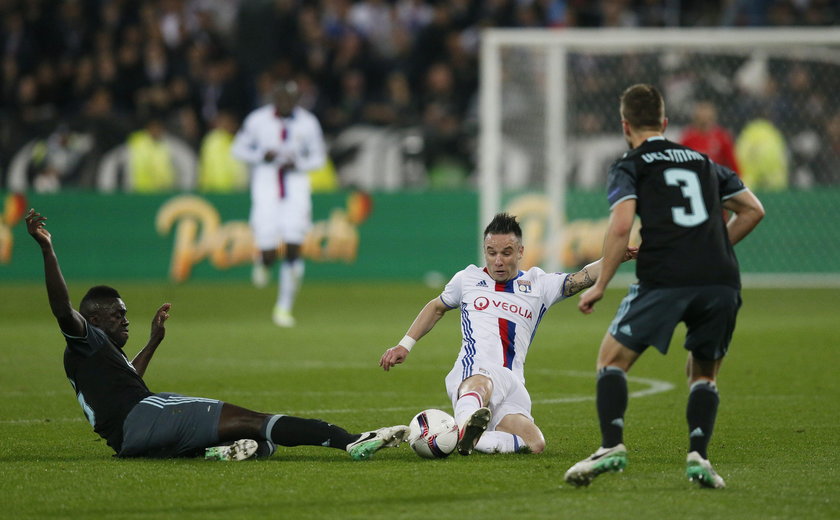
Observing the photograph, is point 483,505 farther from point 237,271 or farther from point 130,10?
point 130,10

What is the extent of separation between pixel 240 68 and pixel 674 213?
18351 millimetres

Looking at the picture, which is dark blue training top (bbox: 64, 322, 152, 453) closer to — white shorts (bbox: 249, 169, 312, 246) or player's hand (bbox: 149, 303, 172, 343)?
player's hand (bbox: 149, 303, 172, 343)

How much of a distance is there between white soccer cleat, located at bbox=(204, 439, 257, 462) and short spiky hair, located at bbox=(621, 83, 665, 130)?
7.80 feet

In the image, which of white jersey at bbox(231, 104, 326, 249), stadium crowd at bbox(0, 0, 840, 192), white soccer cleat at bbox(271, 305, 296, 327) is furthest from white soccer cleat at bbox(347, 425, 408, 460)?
stadium crowd at bbox(0, 0, 840, 192)

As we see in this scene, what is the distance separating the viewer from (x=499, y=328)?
7195mm

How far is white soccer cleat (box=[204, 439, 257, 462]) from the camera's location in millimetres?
6652

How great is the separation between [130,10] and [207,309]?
940cm

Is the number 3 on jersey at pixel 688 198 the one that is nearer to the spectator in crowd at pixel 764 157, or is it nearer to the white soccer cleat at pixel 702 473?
the white soccer cleat at pixel 702 473

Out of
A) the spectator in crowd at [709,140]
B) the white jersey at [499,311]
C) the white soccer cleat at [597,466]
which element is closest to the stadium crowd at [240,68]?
the spectator in crowd at [709,140]

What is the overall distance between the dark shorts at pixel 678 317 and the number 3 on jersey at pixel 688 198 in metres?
0.29

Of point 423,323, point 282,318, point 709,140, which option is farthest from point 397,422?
point 709,140

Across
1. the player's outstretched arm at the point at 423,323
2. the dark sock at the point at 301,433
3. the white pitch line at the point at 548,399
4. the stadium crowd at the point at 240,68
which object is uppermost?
the stadium crowd at the point at 240,68

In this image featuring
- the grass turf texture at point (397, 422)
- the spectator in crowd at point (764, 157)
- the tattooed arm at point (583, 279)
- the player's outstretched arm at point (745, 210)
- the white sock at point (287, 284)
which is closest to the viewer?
the grass turf texture at point (397, 422)

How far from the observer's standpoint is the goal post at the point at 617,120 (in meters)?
18.7
